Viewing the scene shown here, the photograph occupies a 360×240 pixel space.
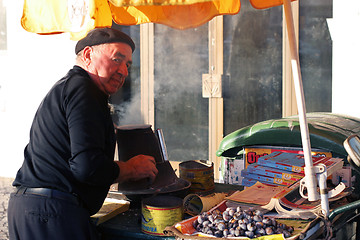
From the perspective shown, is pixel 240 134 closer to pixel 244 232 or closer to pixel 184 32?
pixel 244 232

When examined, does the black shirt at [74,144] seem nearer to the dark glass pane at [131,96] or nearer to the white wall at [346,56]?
the white wall at [346,56]

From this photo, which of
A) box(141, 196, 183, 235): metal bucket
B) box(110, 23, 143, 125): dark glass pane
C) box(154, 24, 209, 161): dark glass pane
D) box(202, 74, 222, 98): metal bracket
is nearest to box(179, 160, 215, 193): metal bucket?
box(141, 196, 183, 235): metal bucket

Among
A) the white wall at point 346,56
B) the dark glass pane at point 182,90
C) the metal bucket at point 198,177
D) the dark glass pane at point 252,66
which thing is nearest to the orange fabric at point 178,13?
the metal bucket at point 198,177

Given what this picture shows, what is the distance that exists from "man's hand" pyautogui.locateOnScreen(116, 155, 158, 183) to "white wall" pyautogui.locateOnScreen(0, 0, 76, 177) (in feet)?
15.2

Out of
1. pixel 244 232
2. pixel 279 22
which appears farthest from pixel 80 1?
pixel 279 22

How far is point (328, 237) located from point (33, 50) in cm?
574

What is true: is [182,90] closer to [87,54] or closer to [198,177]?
[198,177]

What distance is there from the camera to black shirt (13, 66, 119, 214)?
2055 mm

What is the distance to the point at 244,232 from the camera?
1.92 metres

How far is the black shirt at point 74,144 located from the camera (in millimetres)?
2055

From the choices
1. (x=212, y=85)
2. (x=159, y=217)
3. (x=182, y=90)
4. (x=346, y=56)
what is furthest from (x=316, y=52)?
→ (x=159, y=217)

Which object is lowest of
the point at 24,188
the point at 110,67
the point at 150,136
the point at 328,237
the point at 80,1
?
the point at 328,237

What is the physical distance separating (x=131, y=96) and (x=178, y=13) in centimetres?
377

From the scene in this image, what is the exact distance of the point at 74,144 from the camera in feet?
6.73
